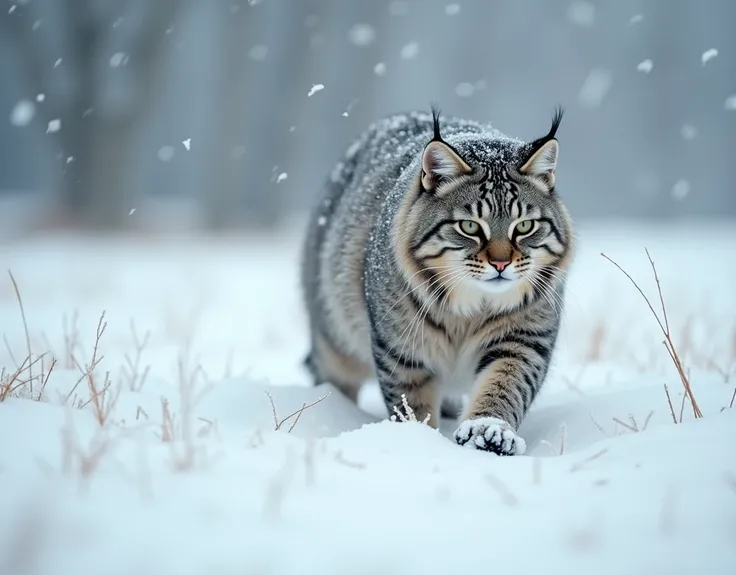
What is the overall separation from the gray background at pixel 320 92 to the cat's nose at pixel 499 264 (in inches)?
200

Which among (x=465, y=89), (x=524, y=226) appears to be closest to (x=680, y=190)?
(x=465, y=89)

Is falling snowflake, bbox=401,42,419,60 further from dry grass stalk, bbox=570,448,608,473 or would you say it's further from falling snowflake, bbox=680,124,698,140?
dry grass stalk, bbox=570,448,608,473

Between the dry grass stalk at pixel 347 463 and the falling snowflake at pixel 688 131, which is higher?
the dry grass stalk at pixel 347 463

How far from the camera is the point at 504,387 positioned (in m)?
3.57

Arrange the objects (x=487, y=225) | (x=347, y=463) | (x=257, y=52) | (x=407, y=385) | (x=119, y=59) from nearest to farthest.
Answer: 1. (x=347, y=463)
2. (x=487, y=225)
3. (x=407, y=385)
4. (x=119, y=59)
5. (x=257, y=52)

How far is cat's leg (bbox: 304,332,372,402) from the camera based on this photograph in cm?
498

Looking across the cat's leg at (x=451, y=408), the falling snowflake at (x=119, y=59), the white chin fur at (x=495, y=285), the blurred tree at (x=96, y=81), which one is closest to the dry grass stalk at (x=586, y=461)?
the white chin fur at (x=495, y=285)

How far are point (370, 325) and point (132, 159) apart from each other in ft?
45.5

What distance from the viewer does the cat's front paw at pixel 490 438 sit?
304 centimetres

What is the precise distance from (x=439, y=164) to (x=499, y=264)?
0.57 metres

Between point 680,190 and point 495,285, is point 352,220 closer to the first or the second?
point 495,285

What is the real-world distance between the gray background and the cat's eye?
4892 millimetres

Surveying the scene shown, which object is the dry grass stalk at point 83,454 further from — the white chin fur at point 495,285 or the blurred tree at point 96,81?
the blurred tree at point 96,81

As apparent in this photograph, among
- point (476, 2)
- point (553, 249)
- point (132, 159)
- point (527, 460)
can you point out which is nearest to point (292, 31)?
point (132, 159)
